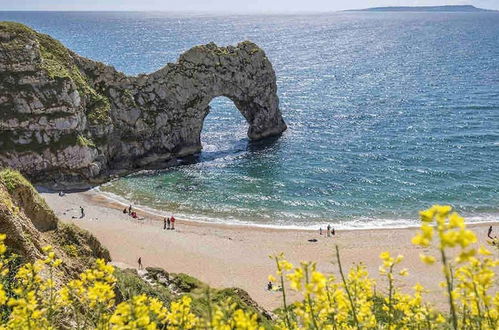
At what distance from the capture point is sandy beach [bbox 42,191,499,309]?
36.3 metres

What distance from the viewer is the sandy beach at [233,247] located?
3631 cm

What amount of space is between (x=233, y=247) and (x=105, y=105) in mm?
29330

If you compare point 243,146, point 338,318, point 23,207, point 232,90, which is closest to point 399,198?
point 243,146

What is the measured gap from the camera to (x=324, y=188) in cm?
5222

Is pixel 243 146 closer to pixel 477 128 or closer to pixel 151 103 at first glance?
pixel 151 103

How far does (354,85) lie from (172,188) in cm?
6585

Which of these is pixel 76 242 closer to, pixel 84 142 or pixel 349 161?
pixel 84 142

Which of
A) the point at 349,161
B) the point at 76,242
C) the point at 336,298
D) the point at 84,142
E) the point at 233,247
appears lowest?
the point at 233,247

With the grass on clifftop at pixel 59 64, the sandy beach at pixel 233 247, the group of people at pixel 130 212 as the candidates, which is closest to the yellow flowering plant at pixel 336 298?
the sandy beach at pixel 233 247

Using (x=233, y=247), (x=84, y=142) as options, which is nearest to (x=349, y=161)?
→ (x=233, y=247)

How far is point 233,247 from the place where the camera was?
135ft

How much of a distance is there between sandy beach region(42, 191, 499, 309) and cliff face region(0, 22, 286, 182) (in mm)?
8719

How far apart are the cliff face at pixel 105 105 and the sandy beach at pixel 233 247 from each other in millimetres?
8719

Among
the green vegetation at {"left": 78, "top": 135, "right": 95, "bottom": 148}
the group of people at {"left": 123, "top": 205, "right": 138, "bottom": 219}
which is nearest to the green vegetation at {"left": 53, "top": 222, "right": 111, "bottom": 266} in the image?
the group of people at {"left": 123, "top": 205, "right": 138, "bottom": 219}
